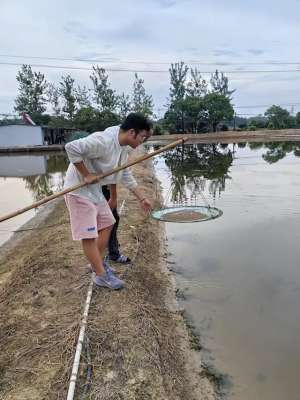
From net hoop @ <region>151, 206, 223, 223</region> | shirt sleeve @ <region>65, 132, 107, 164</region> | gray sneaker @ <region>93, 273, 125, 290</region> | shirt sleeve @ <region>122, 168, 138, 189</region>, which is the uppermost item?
shirt sleeve @ <region>65, 132, 107, 164</region>

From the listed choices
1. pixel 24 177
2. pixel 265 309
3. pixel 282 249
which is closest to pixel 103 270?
pixel 265 309

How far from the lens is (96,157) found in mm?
2730

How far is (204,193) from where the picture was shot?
9.09 meters

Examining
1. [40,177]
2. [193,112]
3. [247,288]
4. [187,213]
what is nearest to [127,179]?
[247,288]

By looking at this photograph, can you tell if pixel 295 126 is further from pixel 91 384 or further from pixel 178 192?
pixel 91 384

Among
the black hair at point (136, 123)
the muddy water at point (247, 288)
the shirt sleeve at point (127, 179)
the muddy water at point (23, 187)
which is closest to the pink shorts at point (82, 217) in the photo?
the shirt sleeve at point (127, 179)

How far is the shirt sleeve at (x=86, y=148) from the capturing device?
2.57 meters

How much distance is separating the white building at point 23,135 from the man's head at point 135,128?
2941 centimetres

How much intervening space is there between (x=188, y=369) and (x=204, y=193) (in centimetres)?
664

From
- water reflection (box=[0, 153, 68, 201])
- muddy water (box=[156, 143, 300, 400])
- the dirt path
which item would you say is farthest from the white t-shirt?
water reflection (box=[0, 153, 68, 201])

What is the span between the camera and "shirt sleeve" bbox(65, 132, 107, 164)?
8.43ft

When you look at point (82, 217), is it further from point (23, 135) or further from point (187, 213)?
point (23, 135)

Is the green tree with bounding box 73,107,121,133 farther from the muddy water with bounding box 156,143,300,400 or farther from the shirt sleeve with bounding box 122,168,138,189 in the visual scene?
the shirt sleeve with bounding box 122,168,138,189

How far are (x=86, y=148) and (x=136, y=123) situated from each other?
42cm
